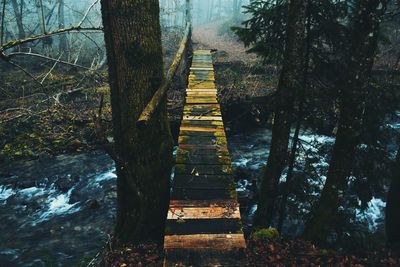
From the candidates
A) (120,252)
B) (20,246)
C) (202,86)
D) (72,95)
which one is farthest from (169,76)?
(72,95)

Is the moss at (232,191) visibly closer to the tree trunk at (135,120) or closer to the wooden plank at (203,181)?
the wooden plank at (203,181)

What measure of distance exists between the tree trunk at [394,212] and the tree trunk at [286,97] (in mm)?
2864

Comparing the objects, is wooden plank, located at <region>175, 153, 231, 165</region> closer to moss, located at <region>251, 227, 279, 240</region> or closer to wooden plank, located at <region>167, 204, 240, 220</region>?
wooden plank, located at <region>167, 204, 240, 220</region>

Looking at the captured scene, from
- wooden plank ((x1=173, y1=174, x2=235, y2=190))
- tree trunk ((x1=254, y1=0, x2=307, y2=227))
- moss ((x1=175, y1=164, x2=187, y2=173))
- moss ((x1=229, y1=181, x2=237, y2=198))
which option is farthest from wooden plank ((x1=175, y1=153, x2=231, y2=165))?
tree trunk ((x1=254, y1=0, x2=307, y2=227))

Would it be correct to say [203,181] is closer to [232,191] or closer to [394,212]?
[232,191]

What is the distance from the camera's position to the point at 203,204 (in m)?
4.61

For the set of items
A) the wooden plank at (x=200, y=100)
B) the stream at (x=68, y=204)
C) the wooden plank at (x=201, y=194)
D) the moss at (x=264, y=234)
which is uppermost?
the wooden plank at (x=200, y=100)

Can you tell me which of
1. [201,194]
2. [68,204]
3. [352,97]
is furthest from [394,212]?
[68,204]

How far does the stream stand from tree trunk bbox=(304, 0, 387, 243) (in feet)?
3.39

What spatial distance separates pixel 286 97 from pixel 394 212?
4030mm

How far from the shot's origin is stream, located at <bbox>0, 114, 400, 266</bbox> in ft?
24.8

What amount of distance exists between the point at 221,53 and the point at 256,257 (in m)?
21.1

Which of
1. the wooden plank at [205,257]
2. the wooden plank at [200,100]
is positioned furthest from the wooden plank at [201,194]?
the wooden plank at [200,100]

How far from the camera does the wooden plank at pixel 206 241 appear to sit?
12.7 ft
